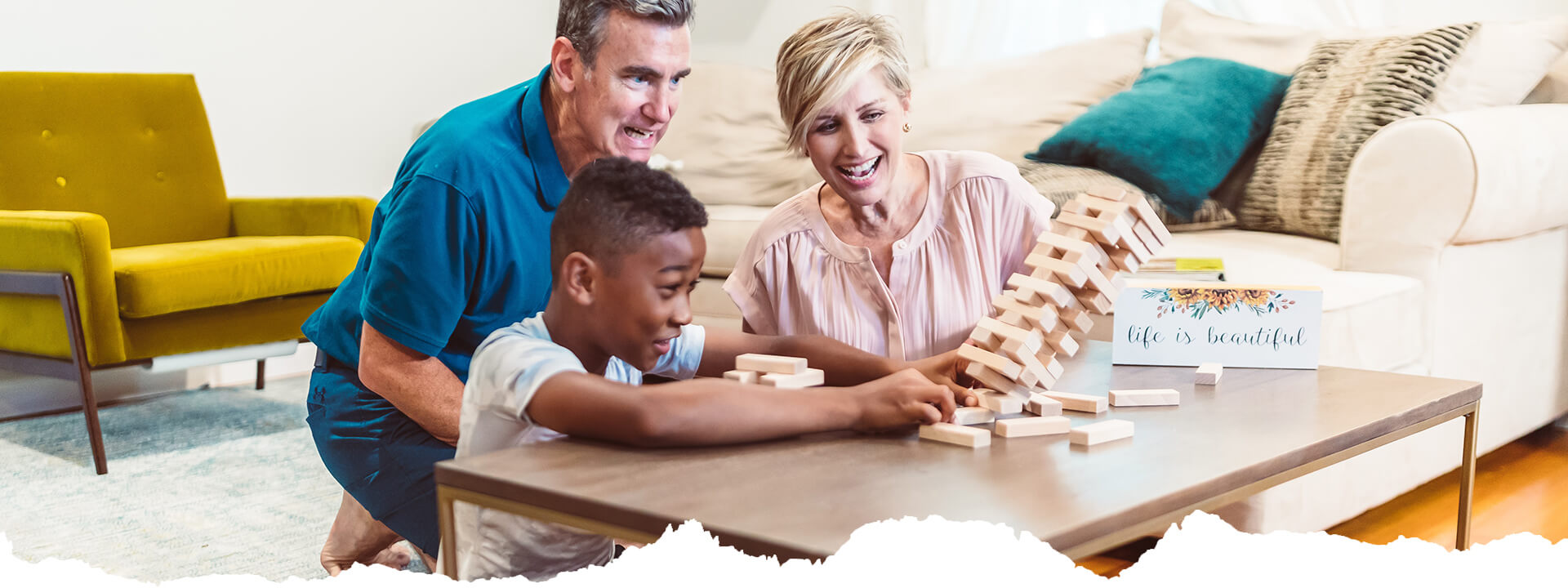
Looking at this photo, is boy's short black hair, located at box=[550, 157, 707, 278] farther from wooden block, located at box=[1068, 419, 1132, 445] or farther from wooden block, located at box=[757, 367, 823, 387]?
wooden block, located at box=[1068, 419, 1132, 445]

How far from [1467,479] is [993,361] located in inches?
22.2

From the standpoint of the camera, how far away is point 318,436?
166 cm

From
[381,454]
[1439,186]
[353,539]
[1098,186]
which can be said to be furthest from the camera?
[1098,186]

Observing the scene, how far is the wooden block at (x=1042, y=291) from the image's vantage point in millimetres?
1042

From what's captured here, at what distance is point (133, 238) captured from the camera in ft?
10.8

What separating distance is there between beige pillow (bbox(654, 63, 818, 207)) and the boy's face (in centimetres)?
234

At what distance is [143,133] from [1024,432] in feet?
10.3

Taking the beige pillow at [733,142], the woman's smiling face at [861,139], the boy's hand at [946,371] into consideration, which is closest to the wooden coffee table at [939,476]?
the boy's hand at [946,371]

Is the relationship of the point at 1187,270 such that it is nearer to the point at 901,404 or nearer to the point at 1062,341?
the point at 1062,341

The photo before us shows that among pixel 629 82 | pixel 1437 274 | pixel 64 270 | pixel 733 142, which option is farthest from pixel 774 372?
pixel 733 142

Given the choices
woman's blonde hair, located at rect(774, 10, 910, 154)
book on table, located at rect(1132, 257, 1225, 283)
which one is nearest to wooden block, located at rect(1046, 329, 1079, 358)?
woman's blonde hair, located at rect(774, 10, 910, 154)

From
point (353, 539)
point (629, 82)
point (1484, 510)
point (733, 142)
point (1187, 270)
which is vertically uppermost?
point (629, 82)

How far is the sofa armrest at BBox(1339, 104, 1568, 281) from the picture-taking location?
84.5 inches

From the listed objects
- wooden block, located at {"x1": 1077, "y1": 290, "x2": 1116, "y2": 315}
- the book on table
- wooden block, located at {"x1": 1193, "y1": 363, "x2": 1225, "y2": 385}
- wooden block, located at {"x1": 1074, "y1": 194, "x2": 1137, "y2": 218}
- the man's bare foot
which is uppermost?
wooden block, located at {"x1": 1074, "y1": 194, "x2": 1137, "y2": 218}
